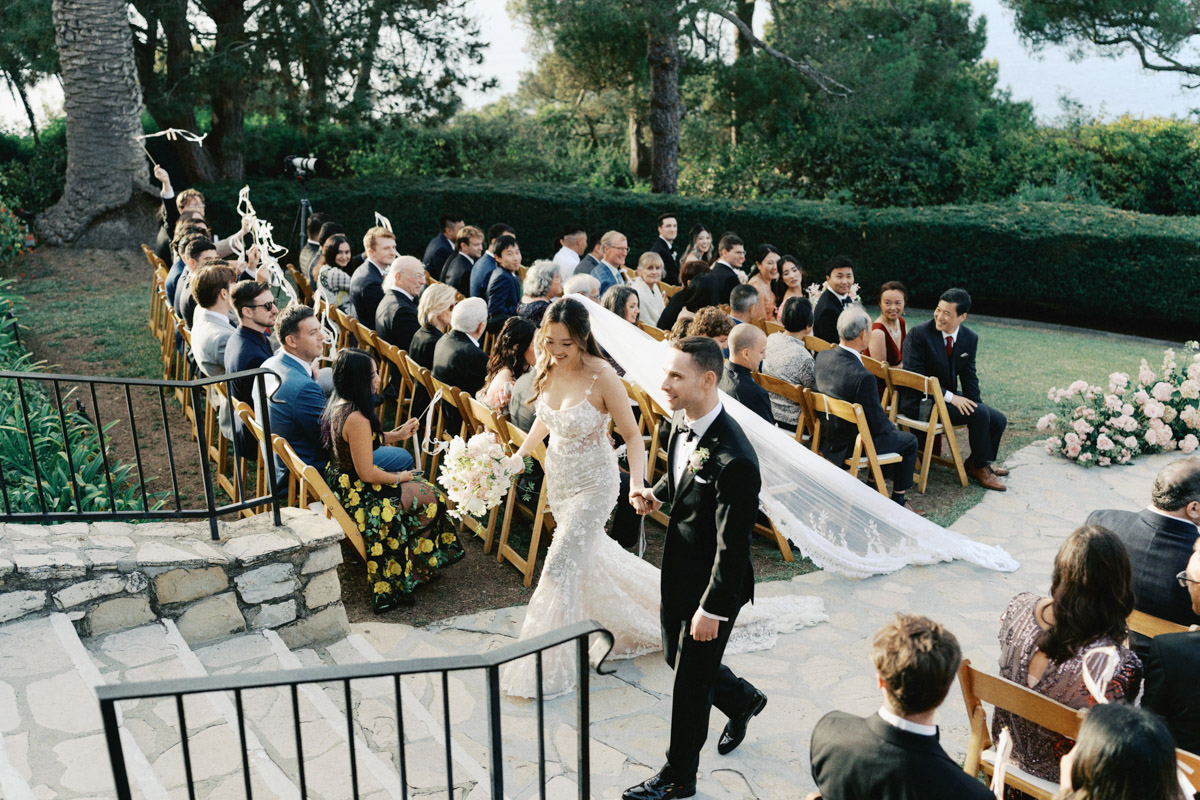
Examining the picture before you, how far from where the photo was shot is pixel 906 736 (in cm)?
229

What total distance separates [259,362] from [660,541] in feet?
8.94

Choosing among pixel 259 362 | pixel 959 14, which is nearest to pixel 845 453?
pixel 259 362

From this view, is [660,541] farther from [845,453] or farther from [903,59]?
[903,59]

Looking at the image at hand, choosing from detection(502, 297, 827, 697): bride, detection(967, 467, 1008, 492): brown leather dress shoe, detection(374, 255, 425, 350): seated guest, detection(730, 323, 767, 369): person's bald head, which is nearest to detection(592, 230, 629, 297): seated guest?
detection(374, 255, 425, 350): seated guest

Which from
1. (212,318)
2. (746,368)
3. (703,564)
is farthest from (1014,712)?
(212,318)

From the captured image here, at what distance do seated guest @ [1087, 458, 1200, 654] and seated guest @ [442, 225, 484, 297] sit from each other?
6556mm

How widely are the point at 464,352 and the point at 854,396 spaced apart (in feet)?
8.33

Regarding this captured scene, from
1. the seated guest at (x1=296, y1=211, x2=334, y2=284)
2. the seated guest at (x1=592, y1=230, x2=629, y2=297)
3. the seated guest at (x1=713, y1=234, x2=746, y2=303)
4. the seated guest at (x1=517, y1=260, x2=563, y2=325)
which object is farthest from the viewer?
the seated guest at (x1=296, y1=211, x2=334, y2=284)

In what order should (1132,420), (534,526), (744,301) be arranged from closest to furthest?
(534,526) → (744,301) → (1132,420)

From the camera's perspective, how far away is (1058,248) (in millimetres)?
12953

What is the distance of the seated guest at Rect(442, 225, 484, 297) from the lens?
30.1ft

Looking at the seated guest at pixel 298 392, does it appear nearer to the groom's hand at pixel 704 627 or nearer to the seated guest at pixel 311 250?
the groom's hand at pixel 704 627

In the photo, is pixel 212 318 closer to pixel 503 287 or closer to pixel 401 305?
pixel 401 305

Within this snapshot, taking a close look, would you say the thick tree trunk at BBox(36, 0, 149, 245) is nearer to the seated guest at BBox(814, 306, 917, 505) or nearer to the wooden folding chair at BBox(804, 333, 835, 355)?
the wooden folding chair at BBox(804, 333, 835, 355)
